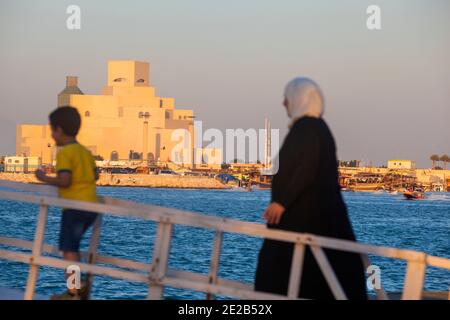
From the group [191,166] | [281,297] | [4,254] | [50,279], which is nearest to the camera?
[281,297]

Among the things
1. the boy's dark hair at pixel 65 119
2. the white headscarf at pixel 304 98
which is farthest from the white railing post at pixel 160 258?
the boy's dark hair at pixel 65 119

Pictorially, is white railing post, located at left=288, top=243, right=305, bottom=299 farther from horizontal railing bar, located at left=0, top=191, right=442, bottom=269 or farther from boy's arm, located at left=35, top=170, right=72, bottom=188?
boy's arm, located at left=35, top=170, right=72, bottom=188

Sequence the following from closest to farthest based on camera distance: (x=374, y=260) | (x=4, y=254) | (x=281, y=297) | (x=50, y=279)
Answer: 1. (x=281, y=297)
2. (x=4, y=254)
3. (x=50, y=279)
4. (x=374, y=260)

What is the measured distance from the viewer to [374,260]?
98.8 ft

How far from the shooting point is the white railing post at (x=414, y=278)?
16.7ft

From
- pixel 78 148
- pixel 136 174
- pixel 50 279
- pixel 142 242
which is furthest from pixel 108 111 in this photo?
pixel 78 148

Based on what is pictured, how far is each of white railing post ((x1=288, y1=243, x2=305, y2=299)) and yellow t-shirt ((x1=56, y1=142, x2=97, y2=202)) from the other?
52.0 inches

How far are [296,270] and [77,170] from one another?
144 cm

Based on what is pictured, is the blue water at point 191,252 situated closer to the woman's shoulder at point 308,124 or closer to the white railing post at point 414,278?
the woman's shoulder at point 308,124

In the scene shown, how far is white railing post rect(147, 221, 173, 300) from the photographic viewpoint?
17.6 ft

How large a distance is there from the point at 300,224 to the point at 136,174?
6142 inches

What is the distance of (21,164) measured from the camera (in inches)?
6609

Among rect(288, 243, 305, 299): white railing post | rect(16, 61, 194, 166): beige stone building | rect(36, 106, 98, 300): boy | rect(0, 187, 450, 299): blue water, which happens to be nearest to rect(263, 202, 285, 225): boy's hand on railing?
rect(288, 243, 305, 299): white railing post
